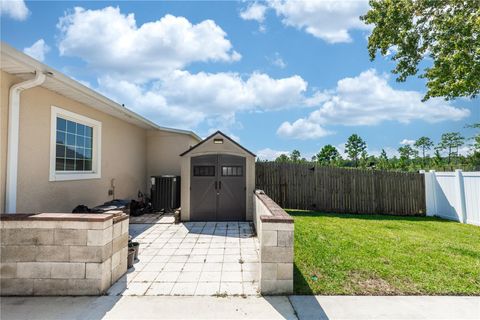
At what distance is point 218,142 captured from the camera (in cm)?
788

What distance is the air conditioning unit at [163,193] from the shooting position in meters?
8.96

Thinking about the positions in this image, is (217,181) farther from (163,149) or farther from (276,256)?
(276,256)

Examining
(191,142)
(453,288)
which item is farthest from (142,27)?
(453,288)

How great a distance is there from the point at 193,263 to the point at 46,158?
3.58 metres

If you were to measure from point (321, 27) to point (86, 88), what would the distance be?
6.20m

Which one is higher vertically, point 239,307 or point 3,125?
point 3,125

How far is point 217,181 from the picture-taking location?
784 cm

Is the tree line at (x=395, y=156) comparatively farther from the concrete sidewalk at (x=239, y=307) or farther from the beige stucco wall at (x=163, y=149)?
the concrete sidewalk at (x=239, y=307)

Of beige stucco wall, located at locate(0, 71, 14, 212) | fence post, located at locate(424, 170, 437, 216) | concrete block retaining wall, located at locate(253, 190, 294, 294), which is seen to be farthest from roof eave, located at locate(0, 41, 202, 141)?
fence post, located at locate(424, 170, 437, 216)

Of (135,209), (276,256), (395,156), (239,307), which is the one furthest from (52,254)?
(395,156)

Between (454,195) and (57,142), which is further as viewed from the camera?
(454,195)

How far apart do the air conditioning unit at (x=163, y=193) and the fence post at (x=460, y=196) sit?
974 cm

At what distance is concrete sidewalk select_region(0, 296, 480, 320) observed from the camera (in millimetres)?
2818

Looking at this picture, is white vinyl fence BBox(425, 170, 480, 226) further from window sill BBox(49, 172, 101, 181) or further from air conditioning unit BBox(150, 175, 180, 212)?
window sill BBox(49, 172, 101, 181)
